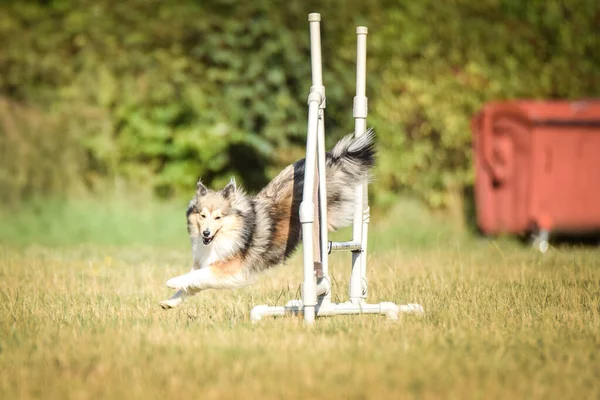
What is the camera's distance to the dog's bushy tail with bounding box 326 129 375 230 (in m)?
5.08

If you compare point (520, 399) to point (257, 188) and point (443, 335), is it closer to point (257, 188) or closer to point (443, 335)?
point (443, 335)

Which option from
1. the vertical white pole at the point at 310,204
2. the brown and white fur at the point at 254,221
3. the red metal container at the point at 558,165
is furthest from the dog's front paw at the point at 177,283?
the red metal container at the point at 558,165

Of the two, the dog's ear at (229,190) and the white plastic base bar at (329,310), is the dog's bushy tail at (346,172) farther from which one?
the white plastic base bar at (329,310)

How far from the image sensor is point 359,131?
16.4 ft

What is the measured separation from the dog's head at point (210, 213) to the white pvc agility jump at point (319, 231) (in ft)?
2.26

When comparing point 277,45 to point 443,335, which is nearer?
point 443,335

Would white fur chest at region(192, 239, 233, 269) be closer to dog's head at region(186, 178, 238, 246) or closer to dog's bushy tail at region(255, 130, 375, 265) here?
dog's head at region(186, 178, 238, 246)

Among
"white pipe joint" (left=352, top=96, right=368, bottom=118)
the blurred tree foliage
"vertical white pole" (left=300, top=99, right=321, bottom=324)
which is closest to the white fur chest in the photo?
"vertical white pole" (left=300, top=99, right=321, bottom=324)

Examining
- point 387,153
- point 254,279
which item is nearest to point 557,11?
point 387,153

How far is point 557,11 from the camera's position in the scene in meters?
11.5

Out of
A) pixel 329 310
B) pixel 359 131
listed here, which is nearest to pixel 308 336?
pixel 329 310

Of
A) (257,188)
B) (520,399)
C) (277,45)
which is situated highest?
(277,45)

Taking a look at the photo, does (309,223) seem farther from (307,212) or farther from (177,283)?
(177,283)

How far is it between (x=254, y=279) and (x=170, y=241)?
4677 millimetres
